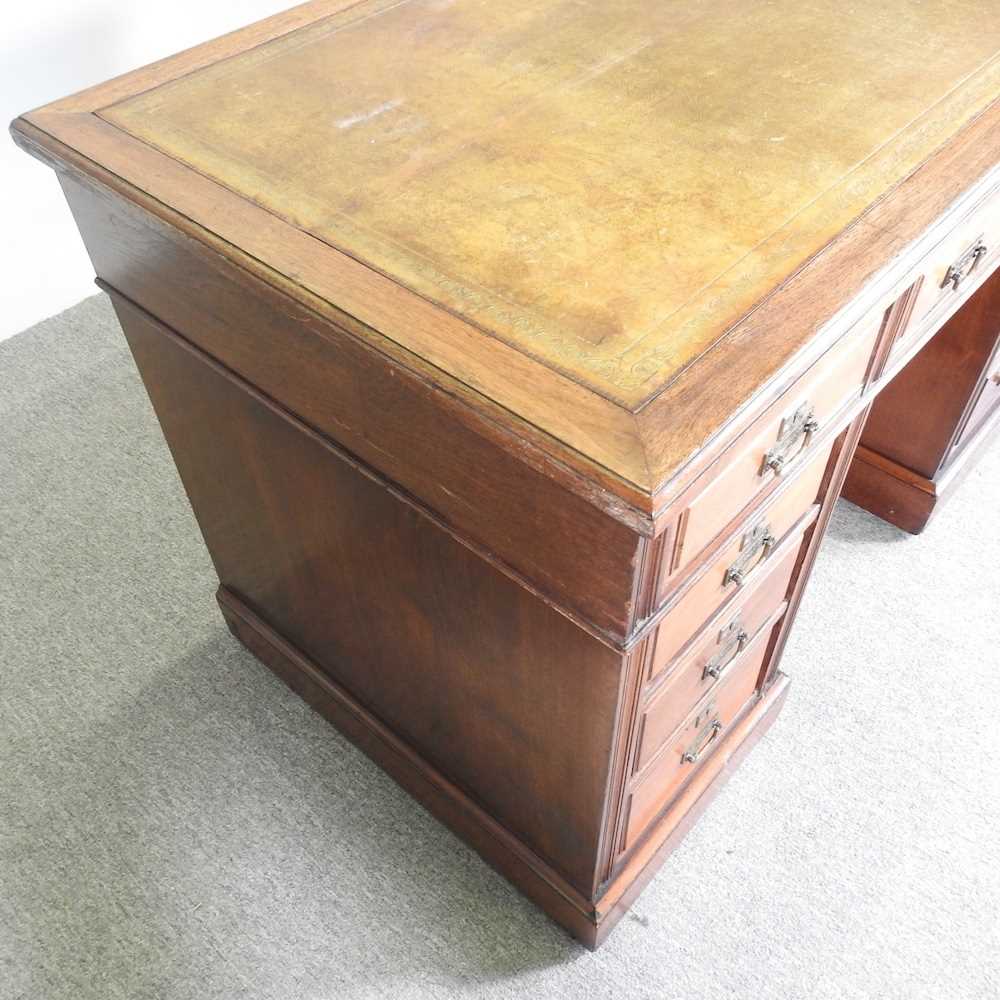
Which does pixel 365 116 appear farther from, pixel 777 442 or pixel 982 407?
pixel 982 407

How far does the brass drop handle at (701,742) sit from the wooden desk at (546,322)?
11mm

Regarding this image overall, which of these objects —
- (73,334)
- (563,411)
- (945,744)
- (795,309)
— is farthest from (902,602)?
(73,334)

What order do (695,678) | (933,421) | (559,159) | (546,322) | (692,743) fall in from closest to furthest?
1. (546,322)
2. (559,159)
3. (695,678)
4. (692,743)
5. (933,421)

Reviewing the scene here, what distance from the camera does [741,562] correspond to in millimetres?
865

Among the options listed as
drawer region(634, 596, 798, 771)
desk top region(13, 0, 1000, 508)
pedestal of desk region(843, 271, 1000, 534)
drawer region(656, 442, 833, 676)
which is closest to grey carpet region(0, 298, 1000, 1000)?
pedestal of desk region(843, 271, 1000, 534)

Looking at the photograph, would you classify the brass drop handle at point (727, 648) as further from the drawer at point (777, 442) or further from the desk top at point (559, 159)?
the desk top at point (559, 159)

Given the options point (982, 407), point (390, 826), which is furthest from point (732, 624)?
point (982, 407)

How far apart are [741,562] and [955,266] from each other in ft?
1.24

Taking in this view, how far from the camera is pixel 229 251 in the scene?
77cm

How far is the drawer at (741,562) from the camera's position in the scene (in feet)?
2.64

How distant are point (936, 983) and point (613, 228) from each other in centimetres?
94

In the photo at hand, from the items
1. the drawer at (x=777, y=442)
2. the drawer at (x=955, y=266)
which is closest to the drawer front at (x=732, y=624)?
the drawer at (x=777, y=442)

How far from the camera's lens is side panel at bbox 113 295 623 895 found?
2.77 feet

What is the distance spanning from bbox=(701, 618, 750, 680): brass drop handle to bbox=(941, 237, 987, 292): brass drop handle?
1.30 feet
